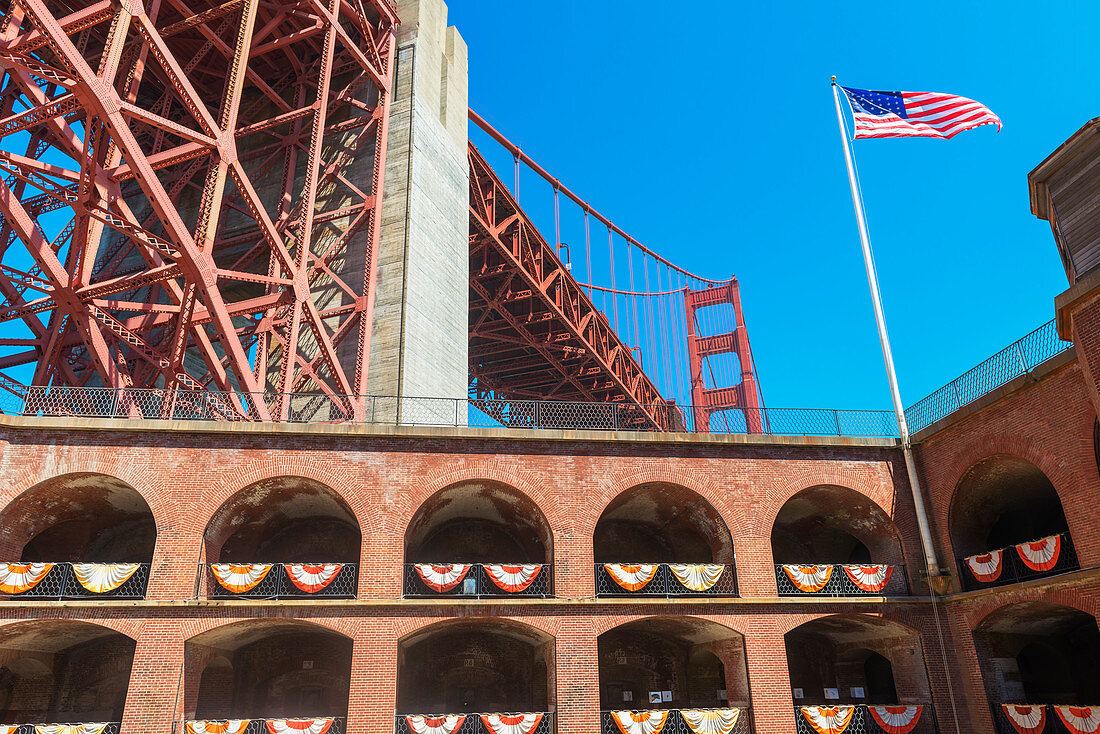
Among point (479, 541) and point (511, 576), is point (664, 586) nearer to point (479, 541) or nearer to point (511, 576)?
point (511, 576)

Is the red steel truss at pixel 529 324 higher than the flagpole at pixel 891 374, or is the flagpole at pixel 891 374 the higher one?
the red steel truss at pixel 529 324

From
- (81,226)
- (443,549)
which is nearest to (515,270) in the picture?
(443,549)

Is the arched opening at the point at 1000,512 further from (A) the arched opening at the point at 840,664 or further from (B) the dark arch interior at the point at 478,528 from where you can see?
(B) the dark arch interior at the point at 478,528

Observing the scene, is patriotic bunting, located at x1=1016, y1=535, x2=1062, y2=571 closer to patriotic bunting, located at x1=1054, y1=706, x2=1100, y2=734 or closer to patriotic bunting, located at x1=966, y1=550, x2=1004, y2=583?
patriotic bunting, located at x1=966, y1=550, x2=1004, y2=583

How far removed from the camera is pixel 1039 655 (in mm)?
20828

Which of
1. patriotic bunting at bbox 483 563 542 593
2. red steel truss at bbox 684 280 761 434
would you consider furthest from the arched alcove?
red steel truss at bbox 684 280 761 434

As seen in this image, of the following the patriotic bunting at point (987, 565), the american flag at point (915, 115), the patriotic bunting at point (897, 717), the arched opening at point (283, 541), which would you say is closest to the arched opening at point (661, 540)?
the patriotic bunting at point (897, 717)

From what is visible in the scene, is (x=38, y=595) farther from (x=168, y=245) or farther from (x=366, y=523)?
(x=168, y=245)

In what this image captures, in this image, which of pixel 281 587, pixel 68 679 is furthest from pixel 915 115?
pixel 68 679

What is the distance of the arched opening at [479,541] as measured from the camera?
1897cm

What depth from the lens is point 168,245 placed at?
1912 centimetres

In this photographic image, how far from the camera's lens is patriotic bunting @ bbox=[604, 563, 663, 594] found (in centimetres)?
1942

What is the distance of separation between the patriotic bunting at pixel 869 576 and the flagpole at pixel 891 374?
112cm

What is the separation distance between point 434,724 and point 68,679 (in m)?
11.0
